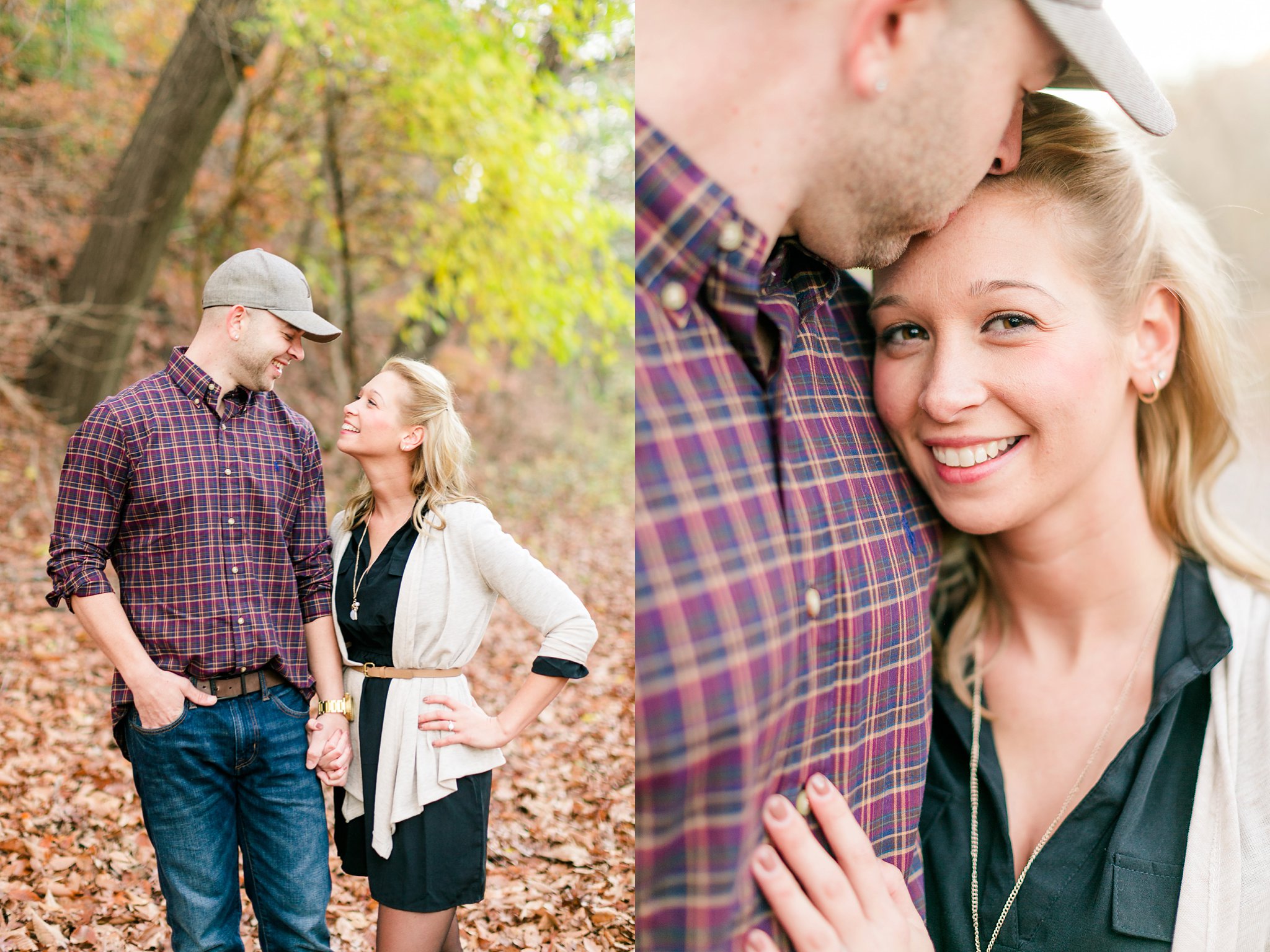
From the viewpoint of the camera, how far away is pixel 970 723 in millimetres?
1694

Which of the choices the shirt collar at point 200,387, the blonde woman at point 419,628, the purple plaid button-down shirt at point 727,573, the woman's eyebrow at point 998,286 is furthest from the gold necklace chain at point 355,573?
the woman's eyebrow at point 998,286

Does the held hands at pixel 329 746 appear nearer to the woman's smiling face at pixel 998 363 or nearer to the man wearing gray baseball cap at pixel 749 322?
the man wearing gray baseball cap at pixel 749 322

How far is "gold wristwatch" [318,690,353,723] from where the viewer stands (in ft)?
3.79

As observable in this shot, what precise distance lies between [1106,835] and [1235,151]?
1.68 meters

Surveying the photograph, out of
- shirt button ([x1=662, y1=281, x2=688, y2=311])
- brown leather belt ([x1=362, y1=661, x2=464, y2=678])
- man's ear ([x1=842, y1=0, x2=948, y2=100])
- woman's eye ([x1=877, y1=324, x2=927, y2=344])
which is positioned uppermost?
man's ear ([x1=842, y1=0, x2=948, y2=100])

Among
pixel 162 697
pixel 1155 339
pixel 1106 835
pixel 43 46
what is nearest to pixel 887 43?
pixel 1155 339

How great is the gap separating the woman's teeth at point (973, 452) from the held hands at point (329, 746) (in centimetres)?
100

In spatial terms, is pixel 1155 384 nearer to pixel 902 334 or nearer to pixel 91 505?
pixel 902 334

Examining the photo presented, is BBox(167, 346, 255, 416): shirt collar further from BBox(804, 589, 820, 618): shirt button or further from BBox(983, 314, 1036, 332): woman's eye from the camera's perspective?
BBox(983, 314, 1036, 332): woman's eye

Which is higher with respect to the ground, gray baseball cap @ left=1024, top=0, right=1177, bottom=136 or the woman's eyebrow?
gray baseball cap @ left=1024, top=0, right=1177, bottom=136

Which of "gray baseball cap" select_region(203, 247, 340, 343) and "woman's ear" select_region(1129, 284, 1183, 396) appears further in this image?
"woman's ear" select_region(1129, 284, 1183, 396)

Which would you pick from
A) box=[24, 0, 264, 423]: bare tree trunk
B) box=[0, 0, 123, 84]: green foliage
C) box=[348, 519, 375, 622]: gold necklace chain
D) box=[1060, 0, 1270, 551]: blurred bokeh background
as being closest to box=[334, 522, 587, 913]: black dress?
box=[348, 519, 375, 622]: gold necklace chain

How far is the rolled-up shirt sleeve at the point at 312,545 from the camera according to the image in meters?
1.12

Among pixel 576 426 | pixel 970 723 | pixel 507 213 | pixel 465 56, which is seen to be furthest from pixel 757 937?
pixel 465 56
